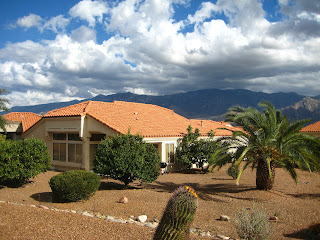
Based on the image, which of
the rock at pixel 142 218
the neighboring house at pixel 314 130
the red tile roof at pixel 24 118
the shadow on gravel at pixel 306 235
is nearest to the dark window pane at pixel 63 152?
the red tile roof at pixel 24 118

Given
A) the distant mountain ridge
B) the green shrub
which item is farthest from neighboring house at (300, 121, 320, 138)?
the distant mountain ridge

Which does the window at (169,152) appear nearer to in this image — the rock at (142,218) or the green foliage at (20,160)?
the green foliage at (20,160)

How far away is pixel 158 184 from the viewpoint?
650 inches

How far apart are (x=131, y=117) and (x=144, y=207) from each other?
492 inches

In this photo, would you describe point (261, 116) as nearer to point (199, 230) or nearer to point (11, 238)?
point (199, 230)

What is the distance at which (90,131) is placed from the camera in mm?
20000

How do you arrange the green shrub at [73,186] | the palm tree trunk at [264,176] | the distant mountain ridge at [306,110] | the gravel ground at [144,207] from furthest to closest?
1. the distant mountain ridge at [306,110]
2. the palm tree trunk at [264,176]
3. the green shrub at [73,186]
4. the gravel ground at [144,207]

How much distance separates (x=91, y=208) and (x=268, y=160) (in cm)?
759

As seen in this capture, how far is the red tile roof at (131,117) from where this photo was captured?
20094 mm

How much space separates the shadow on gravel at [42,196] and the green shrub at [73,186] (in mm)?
742

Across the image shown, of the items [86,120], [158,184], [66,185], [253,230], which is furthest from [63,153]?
[253,230]

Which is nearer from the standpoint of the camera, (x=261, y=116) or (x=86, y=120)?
(x=261, y=116)

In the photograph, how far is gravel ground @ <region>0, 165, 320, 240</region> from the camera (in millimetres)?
7367

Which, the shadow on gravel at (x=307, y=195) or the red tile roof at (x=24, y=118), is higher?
the red tile roof at (x=24, y=118)
